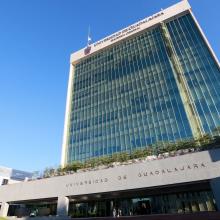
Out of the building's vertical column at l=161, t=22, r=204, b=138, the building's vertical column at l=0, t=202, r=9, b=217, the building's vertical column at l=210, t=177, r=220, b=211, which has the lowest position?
the building's vertical column at l=210, t=177, r=220, b=211

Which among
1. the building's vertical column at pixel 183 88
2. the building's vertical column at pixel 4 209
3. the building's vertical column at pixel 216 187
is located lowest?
the building's vertical column at pixel 216 187

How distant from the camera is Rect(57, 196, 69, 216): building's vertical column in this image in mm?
33875

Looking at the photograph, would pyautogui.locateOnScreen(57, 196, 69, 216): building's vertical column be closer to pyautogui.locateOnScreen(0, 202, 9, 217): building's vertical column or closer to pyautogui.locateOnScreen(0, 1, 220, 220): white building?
Result: pyautogui.locateOnScreen(0, 1, 220, 220): white building

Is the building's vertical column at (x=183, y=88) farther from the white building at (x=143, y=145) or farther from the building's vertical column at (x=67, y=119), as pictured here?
the building's vertical column at (x=67, y=119)

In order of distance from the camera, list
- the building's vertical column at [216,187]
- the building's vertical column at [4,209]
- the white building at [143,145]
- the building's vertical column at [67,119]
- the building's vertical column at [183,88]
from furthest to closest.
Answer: the building's vertical column at [67,119], the building's vertical column at [183,88], the building's vertical column at [4,209], the white building at [143,145], the building's vertical column at [216,187]

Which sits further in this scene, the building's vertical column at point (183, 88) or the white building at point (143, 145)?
the building's vertical column at point (183, 88)

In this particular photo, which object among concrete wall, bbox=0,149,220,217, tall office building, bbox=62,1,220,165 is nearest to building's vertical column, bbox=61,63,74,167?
tall office building, bbox=62,1,220,165

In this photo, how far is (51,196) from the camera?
37281 millimetres

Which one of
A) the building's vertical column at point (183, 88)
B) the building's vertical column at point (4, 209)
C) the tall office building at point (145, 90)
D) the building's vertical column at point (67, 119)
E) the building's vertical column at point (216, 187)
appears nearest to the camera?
the building's vertical column at point (216, 187)

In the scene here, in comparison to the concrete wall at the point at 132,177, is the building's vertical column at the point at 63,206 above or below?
below

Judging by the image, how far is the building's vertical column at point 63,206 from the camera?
3388 cm

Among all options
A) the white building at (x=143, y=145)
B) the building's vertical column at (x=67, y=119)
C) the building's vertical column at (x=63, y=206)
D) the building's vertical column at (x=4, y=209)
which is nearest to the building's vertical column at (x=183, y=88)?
→ the white building at (x=143, y=145)

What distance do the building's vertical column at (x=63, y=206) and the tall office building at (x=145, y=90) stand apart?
20933mm

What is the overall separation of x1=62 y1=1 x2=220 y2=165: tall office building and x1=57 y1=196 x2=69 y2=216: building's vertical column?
2093cm
